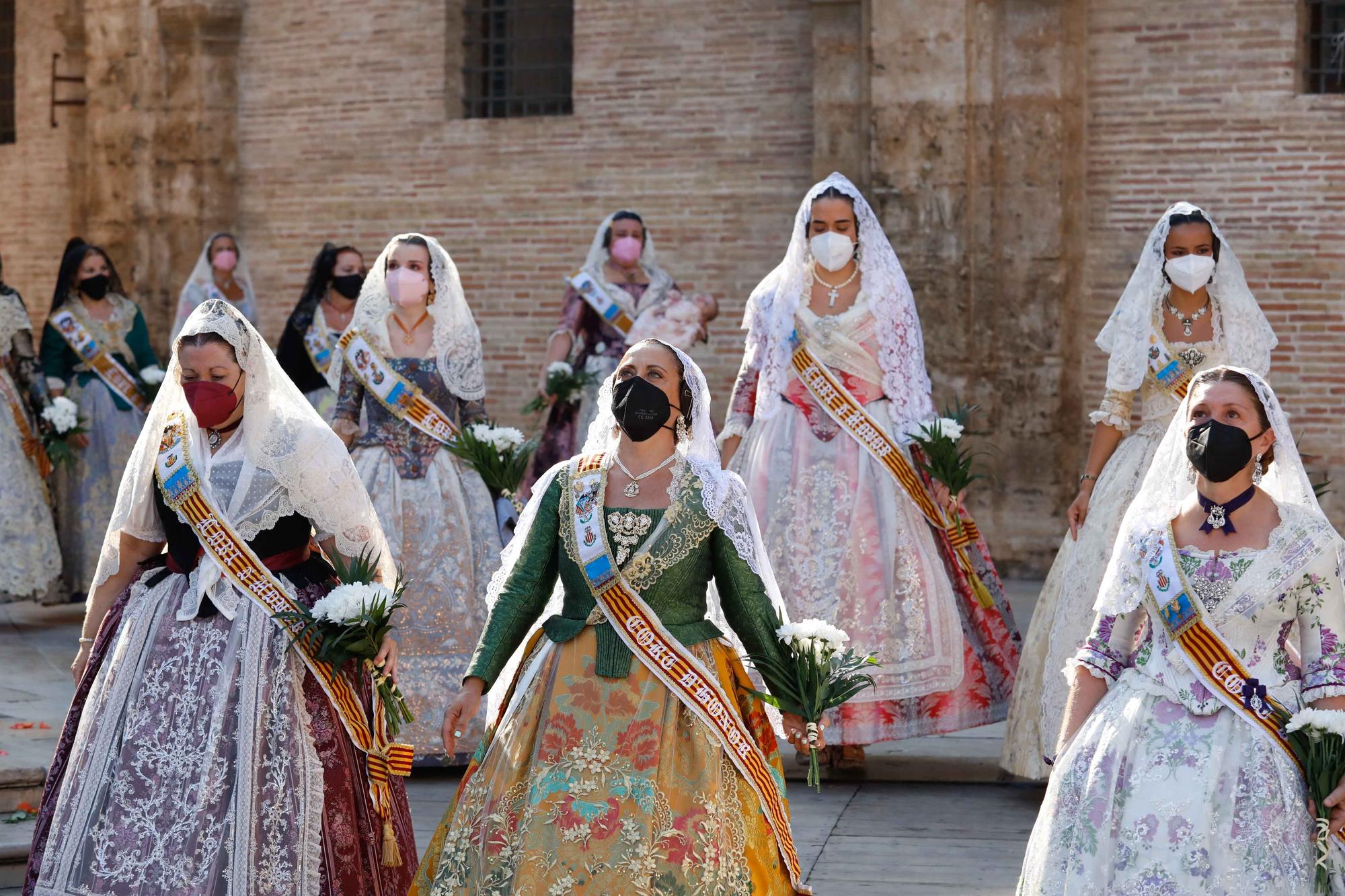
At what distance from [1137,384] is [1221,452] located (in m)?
2.41

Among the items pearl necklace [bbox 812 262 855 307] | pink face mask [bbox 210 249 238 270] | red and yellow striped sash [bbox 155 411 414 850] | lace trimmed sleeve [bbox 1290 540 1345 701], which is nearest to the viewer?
lace trimmed sleeve [bbox 1290 540 1345 701]

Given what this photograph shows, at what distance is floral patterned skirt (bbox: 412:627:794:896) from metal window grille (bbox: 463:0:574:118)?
956cm

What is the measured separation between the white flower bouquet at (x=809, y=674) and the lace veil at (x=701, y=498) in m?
0.16

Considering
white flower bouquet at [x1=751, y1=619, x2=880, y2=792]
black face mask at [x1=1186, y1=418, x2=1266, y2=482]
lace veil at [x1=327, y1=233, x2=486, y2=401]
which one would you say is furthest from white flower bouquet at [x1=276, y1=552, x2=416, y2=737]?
lace veil at [x1=327, y1=233, x2=486, y2=401]

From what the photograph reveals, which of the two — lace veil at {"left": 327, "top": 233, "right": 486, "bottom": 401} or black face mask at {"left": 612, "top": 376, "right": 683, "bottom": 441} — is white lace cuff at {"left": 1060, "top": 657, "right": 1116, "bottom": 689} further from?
lace veil at {"left": 327, "top": 233, "right": 486, "bottom": 401}

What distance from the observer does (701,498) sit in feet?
15.4

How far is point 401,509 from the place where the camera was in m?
7.35

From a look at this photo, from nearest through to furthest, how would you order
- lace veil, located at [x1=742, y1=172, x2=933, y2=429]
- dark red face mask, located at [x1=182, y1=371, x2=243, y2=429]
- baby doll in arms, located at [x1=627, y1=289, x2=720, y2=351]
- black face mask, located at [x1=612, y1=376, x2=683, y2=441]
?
black face mask, located at [x1=612, y1=376, x2=683, y2=441], dark red face mask, located at [x1=182, y1=371, x2=243, y2=429], lace veil, located at [x1=742, y1=172, x2=933, y2=429], baby doll in arms, located at [x1=627, y1=289, x2=720, y2=351]

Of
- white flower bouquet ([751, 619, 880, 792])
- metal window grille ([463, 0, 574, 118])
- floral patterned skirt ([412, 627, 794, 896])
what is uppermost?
metal window grille ([463, 0, 574, 118])

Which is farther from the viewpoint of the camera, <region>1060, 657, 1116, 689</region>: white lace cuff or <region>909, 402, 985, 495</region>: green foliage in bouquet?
<region>909, 402, 985, 495</region>: green foliage in bouquet

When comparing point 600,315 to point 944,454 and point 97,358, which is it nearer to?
point 97,358

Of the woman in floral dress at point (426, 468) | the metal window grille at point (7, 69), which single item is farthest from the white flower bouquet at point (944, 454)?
the metal window grille at point (7, 69)

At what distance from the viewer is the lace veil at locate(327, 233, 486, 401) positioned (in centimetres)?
761

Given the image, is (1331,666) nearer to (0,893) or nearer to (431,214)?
(0,893)
